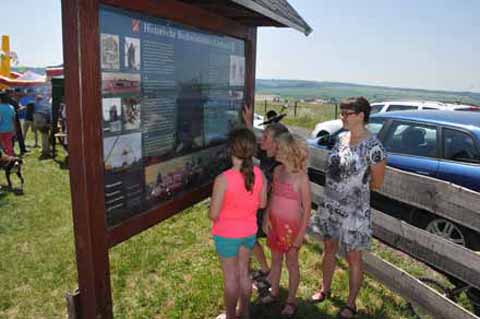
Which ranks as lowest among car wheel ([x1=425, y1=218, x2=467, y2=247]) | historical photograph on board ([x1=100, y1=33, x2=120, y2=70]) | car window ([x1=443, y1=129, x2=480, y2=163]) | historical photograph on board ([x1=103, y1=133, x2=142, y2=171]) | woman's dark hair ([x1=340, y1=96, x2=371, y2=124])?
car wheel ([x1=425, y1=218, x2=467, y2=247])

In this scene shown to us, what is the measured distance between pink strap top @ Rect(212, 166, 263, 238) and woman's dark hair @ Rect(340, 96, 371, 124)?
0.95 metres

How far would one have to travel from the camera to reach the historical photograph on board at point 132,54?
2348mm

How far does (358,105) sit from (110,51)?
6.44ft

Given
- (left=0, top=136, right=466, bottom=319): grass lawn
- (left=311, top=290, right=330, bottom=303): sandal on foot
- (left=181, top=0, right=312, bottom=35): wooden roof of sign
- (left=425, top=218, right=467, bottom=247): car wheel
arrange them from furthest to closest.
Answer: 1. (left=425, top=218, right=467, bottom=247): car wheel
2. (left=311, top=290, right=330, bottom=303): sandal on foot
3. (left=0, top=136, right=466, bottom=319): grass lawn
4. (left=181, top=0, right=312, bottom=35): wooden roof of sign

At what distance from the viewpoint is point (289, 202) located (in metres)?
3.19

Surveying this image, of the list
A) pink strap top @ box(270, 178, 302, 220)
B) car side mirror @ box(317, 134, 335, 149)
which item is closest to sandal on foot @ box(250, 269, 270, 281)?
pink strap top @ box(270, 178, 302, 220)

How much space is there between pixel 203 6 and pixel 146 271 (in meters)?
2.91

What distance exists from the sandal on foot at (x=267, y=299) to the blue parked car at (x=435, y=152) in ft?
7.75

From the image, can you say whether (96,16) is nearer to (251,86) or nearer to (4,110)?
(251,86)

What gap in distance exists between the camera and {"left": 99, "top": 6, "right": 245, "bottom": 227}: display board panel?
2.29 m

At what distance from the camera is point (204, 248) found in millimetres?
4969

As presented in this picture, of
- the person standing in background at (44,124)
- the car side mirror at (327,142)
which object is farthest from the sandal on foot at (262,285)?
the person standing in background at (44,124)

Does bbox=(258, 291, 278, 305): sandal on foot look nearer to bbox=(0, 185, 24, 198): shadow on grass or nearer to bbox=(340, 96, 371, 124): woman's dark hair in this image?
bbox=(340, 96, 371, 124): woman's dark hair

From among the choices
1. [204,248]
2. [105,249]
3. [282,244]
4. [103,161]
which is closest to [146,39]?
[103,161]
